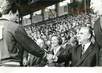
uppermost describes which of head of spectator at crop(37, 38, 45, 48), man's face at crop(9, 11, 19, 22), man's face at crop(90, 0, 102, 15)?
man's face at crop(90, 0, 102, 15)

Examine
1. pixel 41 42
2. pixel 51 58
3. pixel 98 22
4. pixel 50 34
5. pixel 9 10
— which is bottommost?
pixel 51 58

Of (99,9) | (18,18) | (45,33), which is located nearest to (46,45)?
(45,33)

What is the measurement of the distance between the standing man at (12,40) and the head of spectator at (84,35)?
21.4 inches

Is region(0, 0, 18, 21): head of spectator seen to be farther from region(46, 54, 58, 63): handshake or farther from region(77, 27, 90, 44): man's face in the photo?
region(77, 27, 90, 44): man's face

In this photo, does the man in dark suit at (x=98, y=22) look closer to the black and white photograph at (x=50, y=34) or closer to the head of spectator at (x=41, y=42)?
the black and white photograph at (x=50, y=34)

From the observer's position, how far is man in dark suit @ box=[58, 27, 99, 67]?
3.94m

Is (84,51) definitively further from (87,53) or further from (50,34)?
(50,34)

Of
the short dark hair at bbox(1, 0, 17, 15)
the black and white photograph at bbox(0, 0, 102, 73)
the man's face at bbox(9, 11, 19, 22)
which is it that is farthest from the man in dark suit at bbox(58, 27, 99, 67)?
the short dark hair at bbox(1, 0, 17, 15)

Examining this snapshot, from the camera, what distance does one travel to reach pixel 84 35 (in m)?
3.96

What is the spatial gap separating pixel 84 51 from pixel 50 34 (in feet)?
1.60

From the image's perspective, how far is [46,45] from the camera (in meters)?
4.10

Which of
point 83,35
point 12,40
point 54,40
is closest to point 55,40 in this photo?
point 54,40

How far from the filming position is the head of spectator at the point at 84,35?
3.95 m

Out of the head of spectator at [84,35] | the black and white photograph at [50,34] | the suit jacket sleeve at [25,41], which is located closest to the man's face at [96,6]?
the black and white photograph at [50,34]
